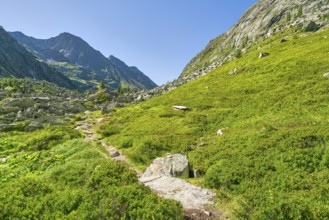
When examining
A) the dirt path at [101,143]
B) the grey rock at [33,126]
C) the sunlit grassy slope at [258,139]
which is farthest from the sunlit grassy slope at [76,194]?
the grey rock at [33,126]

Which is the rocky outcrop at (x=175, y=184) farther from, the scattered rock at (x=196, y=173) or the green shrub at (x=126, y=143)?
the green shrub at (x=126, y=143)

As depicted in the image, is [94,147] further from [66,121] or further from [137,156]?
[66,121]

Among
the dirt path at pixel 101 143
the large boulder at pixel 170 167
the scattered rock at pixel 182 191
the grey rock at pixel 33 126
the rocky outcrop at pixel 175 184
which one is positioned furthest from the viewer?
the grey rock at pixel 33 126

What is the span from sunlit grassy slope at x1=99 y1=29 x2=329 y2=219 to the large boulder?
1186mm

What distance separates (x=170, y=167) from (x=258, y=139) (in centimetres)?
771

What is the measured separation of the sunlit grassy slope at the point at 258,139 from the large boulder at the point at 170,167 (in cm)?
119

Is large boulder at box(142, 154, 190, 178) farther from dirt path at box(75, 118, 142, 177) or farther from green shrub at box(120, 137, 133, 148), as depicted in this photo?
green shrub at box(120, 137, 133, 148)

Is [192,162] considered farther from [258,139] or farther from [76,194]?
[76,194]

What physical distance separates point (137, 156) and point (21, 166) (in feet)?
35.5

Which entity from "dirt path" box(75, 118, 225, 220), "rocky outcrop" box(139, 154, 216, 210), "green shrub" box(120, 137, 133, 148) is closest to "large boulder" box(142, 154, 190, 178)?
"rocky outcrop" box(139, 154, 216, 210)

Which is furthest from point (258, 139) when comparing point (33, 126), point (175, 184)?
point (33, 126)

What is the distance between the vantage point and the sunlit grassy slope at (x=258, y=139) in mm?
13977

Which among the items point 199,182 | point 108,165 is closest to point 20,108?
point 108,165

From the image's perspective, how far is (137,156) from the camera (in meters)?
25.5
